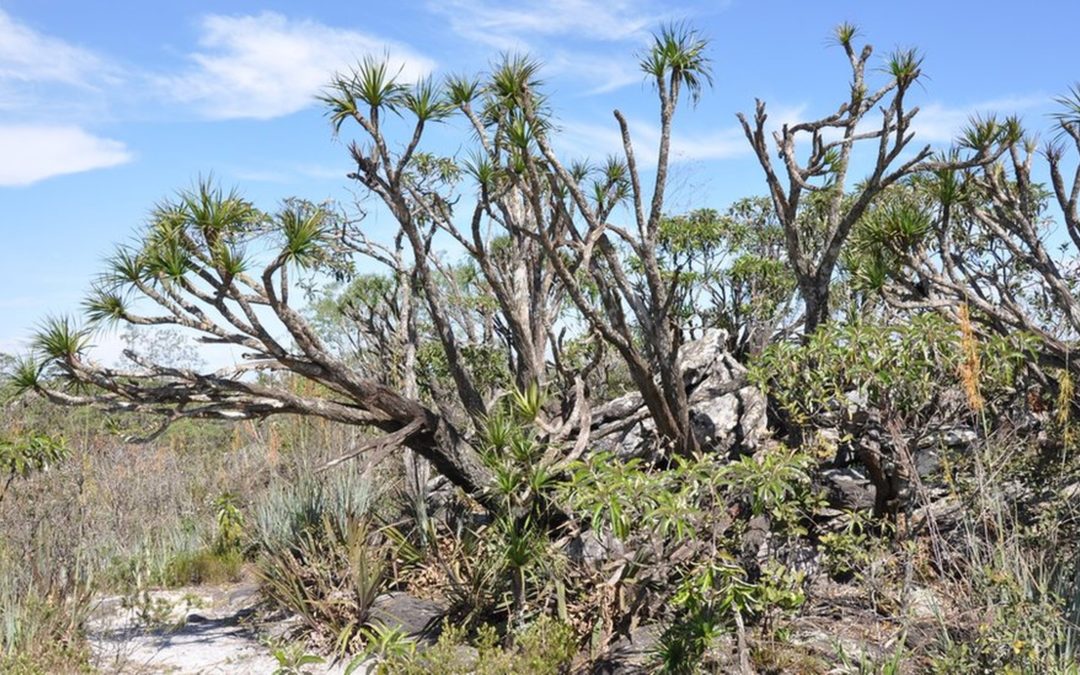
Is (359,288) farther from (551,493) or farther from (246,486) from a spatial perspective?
(551,493)

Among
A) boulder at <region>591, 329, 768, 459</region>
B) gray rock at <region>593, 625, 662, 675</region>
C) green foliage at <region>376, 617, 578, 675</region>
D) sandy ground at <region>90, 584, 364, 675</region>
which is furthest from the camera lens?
boulder at <region>591, 329, 768, 459</region>

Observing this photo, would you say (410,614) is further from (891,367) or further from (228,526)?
(891,367)

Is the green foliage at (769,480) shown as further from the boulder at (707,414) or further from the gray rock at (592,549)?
the boulder at (707,414)

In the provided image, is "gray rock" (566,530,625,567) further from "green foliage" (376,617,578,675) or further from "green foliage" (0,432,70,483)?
"green foliage" (0,432,70,483)

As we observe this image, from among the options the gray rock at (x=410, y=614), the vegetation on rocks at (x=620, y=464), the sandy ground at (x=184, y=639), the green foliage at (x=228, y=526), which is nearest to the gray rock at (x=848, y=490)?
the vegetation on rocks at (x=620, y=464)

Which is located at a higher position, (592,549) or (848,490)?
(848,490)

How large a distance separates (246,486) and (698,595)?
21.8 feet

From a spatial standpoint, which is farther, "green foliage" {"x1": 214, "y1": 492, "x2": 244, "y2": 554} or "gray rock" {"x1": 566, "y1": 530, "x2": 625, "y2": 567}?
"green foliage" {"x1": 214, "y1": 492, "x2": 244, "y2": 554}

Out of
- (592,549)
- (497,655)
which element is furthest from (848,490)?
(497,655)

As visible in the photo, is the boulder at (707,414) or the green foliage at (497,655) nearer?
the green foliage at (497,655)

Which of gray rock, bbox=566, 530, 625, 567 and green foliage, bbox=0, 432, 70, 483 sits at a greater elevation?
green foliage, bbox=0, 432, 70, 483

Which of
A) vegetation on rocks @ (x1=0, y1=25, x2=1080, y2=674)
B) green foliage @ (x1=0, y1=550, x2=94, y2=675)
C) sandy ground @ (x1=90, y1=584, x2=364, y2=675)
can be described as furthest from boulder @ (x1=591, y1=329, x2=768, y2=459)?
green foliage @ (x1=0, y1=550, x2=94, y2=675)

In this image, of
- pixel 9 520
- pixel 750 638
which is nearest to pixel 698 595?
pixel 750 638

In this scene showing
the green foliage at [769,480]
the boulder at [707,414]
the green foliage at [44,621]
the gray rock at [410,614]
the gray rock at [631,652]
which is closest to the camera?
the green foliage at [769,480]
